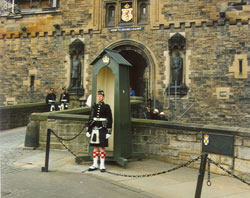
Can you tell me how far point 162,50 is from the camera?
15.6 metres

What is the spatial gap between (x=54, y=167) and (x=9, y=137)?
514 centimetres

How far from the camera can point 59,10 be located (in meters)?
17.5

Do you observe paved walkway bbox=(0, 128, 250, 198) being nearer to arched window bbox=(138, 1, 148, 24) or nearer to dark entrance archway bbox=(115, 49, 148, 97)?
arched window bbox=(138, 1, 148, 24)

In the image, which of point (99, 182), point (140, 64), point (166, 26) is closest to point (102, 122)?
point (99, 182)

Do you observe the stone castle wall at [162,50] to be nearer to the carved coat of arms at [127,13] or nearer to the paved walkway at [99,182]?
the carved coat of arms at [127,13]

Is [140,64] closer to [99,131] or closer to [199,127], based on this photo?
[199,127]

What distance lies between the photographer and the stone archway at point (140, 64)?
1561cm

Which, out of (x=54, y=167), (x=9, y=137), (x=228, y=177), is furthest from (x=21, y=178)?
(x=9, y=137)

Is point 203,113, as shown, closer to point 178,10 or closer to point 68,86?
point 178,10

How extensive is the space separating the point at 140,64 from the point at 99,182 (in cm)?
1414

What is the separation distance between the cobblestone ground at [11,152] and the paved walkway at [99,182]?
0.02m

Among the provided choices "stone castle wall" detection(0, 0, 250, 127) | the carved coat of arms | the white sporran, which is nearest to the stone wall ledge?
"stone castle wall" detection(0, 0, 250, 127)

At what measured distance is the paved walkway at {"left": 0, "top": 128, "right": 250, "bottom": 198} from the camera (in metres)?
4.65

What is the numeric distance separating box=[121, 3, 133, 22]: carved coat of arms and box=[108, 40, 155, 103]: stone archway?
1.33 m
